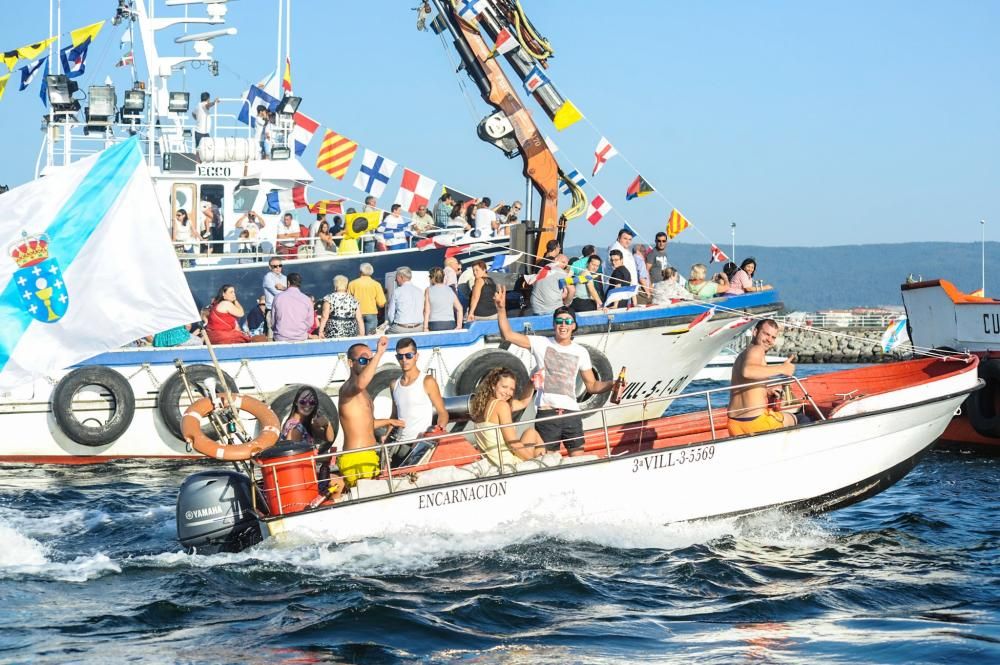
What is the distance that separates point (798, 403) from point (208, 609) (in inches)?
229

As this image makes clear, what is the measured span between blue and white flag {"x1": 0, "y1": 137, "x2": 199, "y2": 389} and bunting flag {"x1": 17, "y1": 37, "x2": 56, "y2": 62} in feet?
46.6

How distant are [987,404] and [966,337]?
1202 mm

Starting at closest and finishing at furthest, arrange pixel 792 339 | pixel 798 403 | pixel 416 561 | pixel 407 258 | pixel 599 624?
pixel 599 624 → pixel 416 561 → pixel 798 403 → pixel 407 258 → pixel 792 339

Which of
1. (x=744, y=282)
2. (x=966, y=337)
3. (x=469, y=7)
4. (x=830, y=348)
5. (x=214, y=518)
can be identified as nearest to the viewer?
(x=214, y=518)

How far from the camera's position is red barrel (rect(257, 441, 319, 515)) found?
11.4 m

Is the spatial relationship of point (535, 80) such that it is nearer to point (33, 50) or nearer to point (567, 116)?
point (567, 116)

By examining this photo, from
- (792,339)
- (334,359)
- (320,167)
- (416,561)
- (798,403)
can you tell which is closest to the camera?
(416,561)

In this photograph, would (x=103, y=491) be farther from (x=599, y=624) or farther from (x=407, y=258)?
(x=599, y=624)

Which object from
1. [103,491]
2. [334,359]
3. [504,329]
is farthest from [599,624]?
[334,359]

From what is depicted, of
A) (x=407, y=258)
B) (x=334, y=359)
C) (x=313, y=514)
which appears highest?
(x=407, y=258)

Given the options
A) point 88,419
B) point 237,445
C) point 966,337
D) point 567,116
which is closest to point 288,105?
point 567,116

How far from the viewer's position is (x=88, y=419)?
19.3m

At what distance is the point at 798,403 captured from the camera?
12.2 m

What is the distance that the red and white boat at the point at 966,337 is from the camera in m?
19.4
